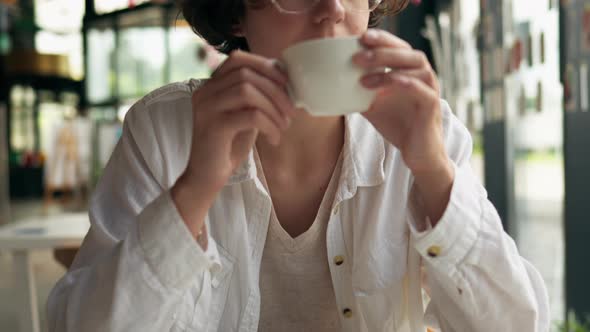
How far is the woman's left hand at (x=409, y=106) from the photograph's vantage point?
64cm

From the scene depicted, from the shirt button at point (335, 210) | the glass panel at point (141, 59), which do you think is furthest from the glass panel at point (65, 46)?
the shirt button at point (335, 210)

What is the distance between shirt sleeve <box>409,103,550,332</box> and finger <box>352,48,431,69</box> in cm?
22

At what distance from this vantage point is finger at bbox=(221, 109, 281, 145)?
0.70m

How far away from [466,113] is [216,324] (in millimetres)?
3529

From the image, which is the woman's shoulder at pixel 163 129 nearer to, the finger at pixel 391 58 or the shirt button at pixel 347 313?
the shirt button at pixel 347 313

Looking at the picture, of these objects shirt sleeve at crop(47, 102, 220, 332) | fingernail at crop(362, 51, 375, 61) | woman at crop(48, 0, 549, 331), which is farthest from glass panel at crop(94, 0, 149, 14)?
fingernail at crop(362, 51, 375, 61)

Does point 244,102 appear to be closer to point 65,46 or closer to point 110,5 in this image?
point 110,5

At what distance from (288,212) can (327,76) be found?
0.56 metres

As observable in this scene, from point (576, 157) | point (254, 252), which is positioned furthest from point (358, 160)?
point (576, 157)

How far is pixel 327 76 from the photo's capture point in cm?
62

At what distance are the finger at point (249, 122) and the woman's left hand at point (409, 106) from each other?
135 millimetres

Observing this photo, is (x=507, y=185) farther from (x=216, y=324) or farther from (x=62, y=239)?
(x=216, y=324)

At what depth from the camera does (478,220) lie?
0.85 metres

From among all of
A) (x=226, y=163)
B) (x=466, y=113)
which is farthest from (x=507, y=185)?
(x=226, y=163)
